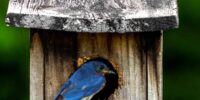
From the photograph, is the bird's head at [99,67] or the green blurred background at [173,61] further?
the green blurred background at [173,61]

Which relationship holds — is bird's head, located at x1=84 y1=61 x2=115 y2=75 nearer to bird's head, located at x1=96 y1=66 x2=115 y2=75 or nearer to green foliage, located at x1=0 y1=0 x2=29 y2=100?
bird's head, located at x1=96 y1=66 x2=115 y2=75

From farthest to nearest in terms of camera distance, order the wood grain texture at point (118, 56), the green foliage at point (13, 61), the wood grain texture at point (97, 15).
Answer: the green foliage at point (13, 61)
the wood grain texture at point (118, 56)
the wood grain texture at point (97, 15)

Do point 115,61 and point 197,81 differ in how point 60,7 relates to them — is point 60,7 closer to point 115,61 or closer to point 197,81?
point 115,61

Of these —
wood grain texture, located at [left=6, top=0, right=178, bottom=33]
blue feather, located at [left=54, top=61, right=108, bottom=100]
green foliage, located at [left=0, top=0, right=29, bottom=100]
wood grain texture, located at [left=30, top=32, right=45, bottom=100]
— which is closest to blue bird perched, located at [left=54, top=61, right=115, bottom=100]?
blue feather, located at [left=54, top=61, right=108, bottom=100]

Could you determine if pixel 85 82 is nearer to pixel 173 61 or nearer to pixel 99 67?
pixel 99 67

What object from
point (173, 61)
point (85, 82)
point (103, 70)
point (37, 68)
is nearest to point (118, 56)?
point (103, 70)

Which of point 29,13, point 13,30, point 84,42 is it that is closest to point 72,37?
point 84,42

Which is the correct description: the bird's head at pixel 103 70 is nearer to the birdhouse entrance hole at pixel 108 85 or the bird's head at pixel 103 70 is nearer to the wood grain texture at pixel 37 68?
the birdhouse entrance hole at pixel 108 85

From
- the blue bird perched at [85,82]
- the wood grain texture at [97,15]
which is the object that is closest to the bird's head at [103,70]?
the blue bird perched at [85,82]
